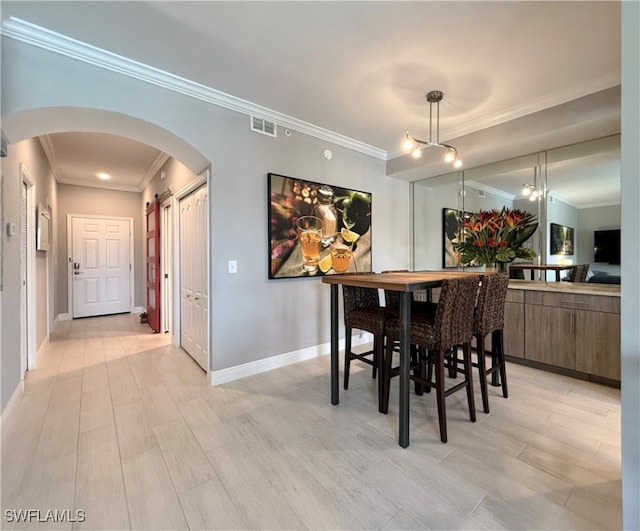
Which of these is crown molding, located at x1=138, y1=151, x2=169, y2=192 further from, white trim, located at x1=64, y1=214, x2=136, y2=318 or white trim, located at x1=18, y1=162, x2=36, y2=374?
white trim, located at x1=18, y1=162, x2=36, y2=374

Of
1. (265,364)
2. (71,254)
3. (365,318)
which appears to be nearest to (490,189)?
(365,318)

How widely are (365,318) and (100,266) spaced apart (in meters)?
6.10

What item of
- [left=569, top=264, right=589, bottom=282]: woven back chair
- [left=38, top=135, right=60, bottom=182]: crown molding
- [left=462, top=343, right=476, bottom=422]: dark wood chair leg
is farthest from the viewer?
[left=38, top=135, right=60, bottom=182]: crown molding

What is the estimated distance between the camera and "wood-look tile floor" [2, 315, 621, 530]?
1359 mm

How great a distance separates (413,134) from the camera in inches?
140

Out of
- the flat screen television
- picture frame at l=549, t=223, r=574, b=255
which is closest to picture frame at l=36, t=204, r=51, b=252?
picture frame at l=549, t=223, r=574, b=255

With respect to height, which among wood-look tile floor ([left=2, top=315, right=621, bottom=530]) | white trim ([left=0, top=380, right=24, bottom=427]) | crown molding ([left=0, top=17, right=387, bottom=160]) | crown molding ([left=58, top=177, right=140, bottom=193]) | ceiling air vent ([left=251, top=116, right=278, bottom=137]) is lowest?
wood-look tile floor ([left=2, top=315, right=621, bottom=530])

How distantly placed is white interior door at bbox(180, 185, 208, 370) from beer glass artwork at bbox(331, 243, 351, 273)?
1.48 m

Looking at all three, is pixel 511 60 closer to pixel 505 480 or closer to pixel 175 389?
pixel 505 480

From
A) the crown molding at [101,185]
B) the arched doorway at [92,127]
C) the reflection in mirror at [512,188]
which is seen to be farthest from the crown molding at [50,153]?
the reflection in mirror at [512,188]

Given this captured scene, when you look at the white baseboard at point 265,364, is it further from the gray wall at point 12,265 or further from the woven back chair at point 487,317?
the woven back chair at point 487,317

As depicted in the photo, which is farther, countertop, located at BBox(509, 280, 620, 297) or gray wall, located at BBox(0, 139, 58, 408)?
countertop, located at BBox(509, 280, 620, 297)

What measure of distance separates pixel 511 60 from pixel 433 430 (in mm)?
2779

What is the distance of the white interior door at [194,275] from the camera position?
9.98ft
